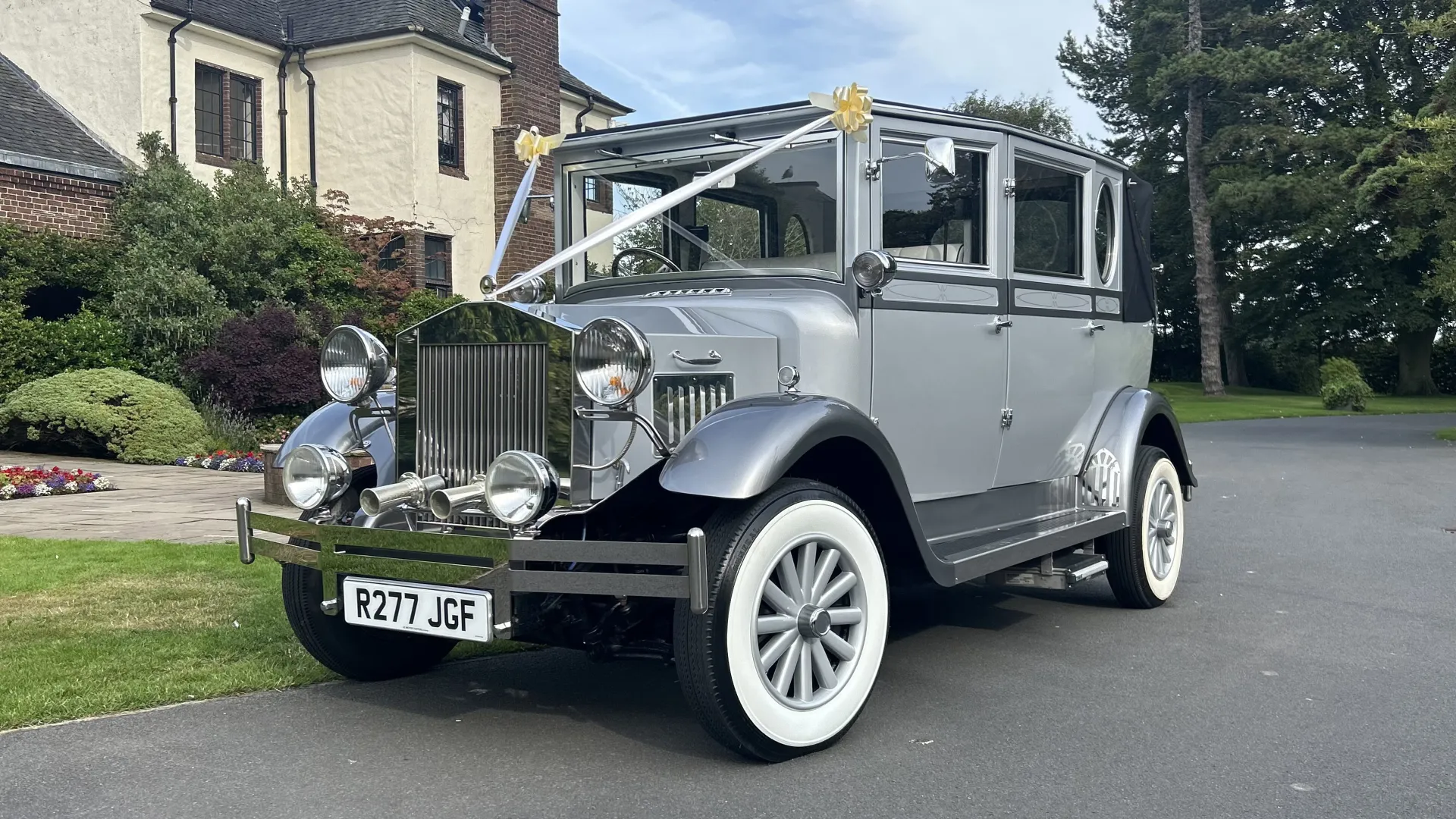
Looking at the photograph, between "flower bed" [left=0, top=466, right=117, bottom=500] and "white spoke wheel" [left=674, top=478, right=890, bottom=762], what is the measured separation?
9.85 m

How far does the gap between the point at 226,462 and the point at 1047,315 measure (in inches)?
426

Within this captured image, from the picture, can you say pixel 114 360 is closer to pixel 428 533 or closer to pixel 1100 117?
pixel 428 533

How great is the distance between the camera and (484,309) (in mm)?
4168

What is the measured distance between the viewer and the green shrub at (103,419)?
47.0ft

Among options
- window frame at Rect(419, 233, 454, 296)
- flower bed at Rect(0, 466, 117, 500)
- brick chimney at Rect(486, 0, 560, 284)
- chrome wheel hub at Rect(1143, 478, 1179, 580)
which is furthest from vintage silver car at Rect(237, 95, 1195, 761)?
brick chimney at Rect(486, 0, 560, 284)

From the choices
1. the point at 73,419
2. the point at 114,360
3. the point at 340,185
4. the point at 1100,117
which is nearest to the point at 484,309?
the point at 73,419

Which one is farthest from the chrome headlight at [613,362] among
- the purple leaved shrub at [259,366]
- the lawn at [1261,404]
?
the lawn at [1261,404]

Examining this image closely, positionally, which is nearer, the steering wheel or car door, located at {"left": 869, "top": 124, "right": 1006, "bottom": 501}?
car door, located at {"left": 869, "top": 124, "right": 1006, "bottom": 501}

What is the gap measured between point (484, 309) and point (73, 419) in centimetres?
1226

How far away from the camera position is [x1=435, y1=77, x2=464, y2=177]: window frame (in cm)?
2184

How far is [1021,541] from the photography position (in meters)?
5.11

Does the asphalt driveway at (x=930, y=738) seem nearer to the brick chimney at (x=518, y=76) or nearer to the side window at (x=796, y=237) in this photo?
the side window at (x=796, y=237)

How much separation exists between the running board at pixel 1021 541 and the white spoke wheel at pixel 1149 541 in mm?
258

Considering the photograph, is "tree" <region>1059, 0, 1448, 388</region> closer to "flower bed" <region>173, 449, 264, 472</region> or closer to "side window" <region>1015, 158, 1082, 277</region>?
Answer: "flower bed" <region>173, 449, 264, 472</region>
